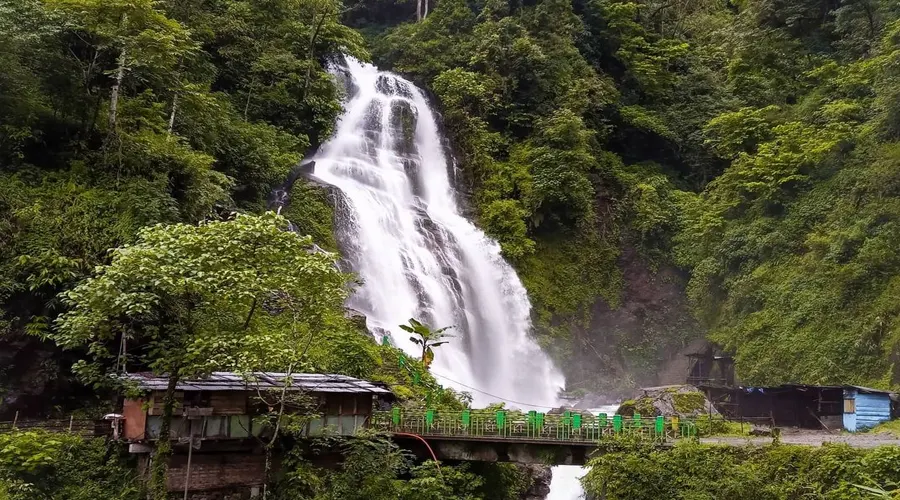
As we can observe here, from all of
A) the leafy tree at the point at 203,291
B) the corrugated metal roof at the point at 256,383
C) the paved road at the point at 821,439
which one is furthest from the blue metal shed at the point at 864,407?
the leafy tree at the point at 203,291

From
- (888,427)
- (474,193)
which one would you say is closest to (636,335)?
(474,193)

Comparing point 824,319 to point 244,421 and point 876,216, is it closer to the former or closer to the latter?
point 876,216

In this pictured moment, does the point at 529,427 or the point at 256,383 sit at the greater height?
the point at 256,383

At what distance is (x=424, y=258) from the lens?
28.8 meters

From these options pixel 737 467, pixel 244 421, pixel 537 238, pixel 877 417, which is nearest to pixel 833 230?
pixel 877 417

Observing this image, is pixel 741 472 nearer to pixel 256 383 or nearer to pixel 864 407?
pixel 864 407

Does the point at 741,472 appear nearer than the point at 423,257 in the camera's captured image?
Yes

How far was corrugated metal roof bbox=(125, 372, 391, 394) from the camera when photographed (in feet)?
45.2

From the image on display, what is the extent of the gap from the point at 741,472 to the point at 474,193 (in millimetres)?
23914

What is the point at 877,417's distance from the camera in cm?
1967

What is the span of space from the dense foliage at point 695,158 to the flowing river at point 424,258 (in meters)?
2.07

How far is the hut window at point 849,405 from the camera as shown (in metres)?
19.4

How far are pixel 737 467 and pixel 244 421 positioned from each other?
10078 millimetres

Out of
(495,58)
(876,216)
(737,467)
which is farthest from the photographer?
(495,58)
